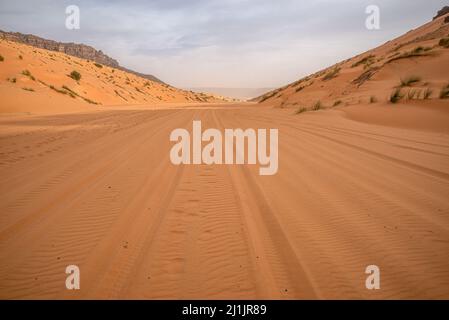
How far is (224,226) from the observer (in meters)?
3.59

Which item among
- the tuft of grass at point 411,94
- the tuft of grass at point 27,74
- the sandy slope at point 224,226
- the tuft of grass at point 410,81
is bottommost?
the sandy slope at point 224,226

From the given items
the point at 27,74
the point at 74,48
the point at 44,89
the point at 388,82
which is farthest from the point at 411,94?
the point at 74,48

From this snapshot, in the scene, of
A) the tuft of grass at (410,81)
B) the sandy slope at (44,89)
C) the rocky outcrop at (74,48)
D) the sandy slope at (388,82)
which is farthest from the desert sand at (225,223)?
the rocky outcrop at (74,48)

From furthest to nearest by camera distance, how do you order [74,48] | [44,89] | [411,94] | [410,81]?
1. [74,48]
2. [44,89]
3. [410,81]
4. [411,94]

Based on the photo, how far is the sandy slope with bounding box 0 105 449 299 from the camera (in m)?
2.62

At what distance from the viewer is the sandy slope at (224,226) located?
2617 millimetres

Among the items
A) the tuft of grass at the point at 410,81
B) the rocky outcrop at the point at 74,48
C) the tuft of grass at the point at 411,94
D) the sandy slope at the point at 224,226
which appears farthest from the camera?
the rocky outcrop at the point at 74,48

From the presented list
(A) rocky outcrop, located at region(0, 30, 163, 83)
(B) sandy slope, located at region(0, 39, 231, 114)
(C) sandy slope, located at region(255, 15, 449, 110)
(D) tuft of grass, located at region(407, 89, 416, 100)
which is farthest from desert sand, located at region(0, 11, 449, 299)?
(A) rocky outcrop, located at region(0, 30, 163, 83)

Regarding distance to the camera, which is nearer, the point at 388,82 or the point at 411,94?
the point at 411,94

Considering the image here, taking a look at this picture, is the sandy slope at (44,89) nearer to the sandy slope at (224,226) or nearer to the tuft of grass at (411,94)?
the sandy slope at (224,226)

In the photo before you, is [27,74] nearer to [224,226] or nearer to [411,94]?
[411,94]

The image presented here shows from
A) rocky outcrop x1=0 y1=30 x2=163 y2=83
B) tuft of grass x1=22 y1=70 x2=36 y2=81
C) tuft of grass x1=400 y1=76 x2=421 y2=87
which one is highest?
rocky outcrop x1=0 y1=30 x2=163 y2=83

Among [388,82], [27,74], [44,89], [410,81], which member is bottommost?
[410,81]

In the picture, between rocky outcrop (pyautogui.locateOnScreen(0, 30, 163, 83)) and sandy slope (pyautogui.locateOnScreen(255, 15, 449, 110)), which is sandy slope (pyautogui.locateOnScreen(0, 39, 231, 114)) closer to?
sandy slope (pyautogui.locateOnScreen(255, 15, 449, 110))
